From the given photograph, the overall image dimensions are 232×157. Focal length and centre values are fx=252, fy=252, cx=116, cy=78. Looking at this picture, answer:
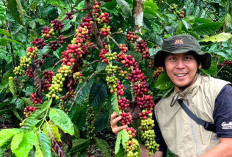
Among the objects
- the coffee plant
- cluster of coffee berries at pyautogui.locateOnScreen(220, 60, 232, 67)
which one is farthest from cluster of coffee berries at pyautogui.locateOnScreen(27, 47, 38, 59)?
cluster of coffee berries at pyautogui.locateOnScreen(220, 60, 232, 67)

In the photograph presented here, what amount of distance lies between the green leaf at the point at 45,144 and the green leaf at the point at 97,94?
2.63ft

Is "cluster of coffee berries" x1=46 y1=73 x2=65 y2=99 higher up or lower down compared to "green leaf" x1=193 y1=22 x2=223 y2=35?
lower down

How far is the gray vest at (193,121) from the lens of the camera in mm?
1643

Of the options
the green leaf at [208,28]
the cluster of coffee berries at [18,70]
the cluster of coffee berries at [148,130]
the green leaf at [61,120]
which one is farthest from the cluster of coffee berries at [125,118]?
the green leaf at [208,28]

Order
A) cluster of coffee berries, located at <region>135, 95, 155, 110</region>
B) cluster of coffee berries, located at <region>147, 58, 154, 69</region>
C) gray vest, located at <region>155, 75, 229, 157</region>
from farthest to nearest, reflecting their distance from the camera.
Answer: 1. cluster of coffee berries, located at <region>147, 58, 154, 69</region>
2. gray vest, located at <region>155, 75, 229, 157</region>
3. cluster of coffee berries, located at <region>135, 95, 155, 110</region>

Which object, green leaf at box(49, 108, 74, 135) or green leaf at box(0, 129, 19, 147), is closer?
green leaf at box(0, 129, 19, 147)

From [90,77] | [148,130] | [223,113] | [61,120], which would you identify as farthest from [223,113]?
[61,120]

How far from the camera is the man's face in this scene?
172cm

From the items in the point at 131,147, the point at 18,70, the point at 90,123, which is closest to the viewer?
the point at 131,147

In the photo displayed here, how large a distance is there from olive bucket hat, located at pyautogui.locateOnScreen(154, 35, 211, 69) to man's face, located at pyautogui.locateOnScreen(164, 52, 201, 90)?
0.22 feet

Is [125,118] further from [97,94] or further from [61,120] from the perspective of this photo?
[97,94]

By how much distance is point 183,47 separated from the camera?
164cm

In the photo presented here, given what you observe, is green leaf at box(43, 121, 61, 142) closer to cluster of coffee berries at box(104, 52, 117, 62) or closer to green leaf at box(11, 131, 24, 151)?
green leaf at box(11, 131, 24, 151)

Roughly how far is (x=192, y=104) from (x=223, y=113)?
0.22m
